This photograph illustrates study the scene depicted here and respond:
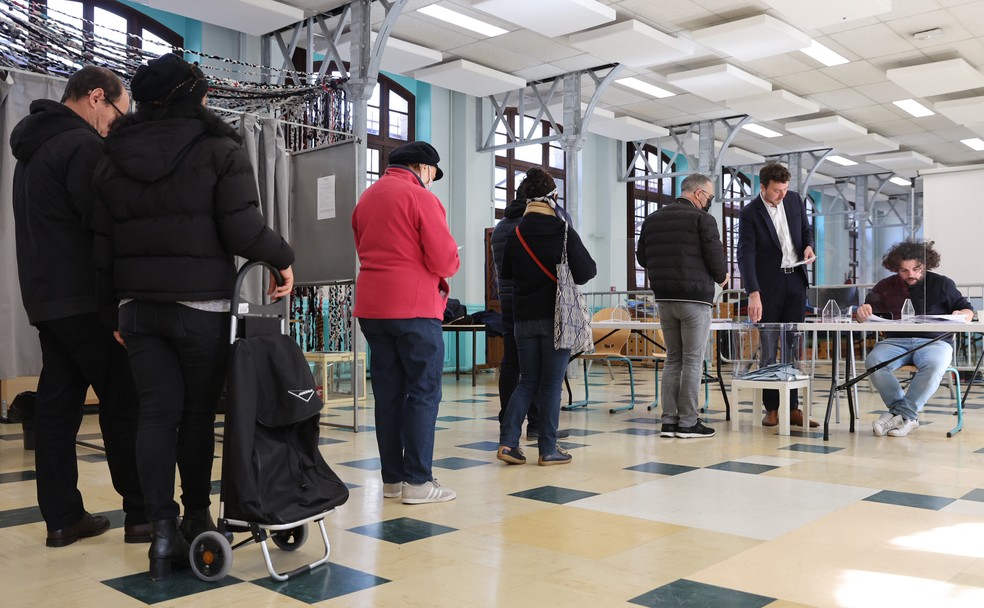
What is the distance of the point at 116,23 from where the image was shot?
25.1 feet

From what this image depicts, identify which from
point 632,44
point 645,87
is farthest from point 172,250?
point 645,87

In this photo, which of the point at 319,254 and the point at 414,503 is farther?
the point at 319,254

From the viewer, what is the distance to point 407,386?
3068mm

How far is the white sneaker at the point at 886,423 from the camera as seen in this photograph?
4.75m

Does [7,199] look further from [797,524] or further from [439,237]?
[797,524]

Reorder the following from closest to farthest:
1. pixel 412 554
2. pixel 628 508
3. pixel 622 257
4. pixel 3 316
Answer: pixel 412 554
pixel 628 508
pixel 3 316
pixel 622 257

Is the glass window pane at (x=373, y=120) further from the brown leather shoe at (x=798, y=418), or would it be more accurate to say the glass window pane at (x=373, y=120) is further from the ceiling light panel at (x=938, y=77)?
the brown leather shoe at (x=798, y=418)

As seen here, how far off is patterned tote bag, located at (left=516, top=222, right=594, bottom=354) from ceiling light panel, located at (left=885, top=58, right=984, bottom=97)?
23.8 feet

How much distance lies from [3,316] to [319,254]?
5.48 feet

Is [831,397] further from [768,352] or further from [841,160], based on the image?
[841,160]

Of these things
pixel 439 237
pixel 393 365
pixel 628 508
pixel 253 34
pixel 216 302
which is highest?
pixel 253 34

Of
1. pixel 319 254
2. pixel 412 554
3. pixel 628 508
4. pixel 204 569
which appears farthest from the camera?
pixel 319 254

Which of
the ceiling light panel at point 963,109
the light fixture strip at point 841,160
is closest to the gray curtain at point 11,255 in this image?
the ceiling light panel at point 963,109

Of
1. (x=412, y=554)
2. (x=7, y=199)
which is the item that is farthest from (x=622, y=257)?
(x=412, y=554)
